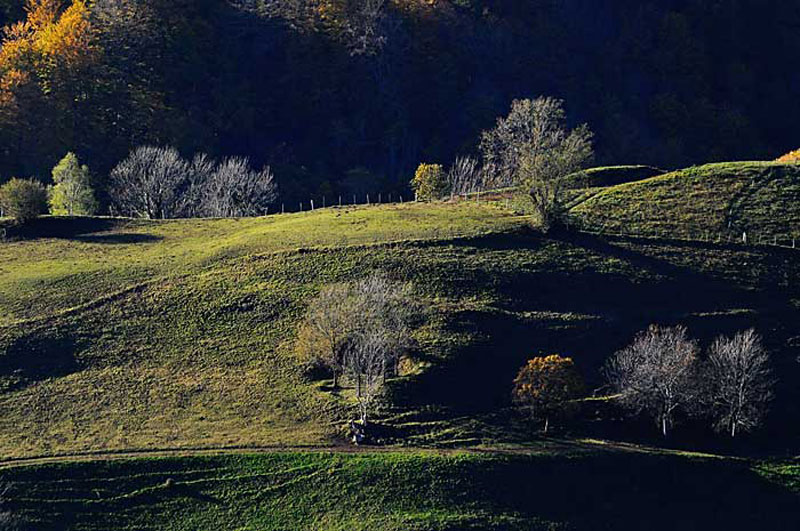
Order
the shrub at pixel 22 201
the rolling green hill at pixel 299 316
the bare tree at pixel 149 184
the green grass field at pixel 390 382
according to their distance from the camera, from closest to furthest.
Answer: the green grass field at pixel 390 382, the rolling green hill at pixel 299 316, the shrub at pixel 22 201, the bare tree at pixel 149 184

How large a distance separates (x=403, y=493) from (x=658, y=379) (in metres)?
18.2

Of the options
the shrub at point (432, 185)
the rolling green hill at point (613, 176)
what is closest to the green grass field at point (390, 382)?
the rolling green hill at point (613, 176)

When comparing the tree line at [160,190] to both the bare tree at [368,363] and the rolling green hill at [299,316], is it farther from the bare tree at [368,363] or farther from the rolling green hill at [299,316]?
the bare tree at [368,363]

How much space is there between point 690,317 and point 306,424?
28.7 meters

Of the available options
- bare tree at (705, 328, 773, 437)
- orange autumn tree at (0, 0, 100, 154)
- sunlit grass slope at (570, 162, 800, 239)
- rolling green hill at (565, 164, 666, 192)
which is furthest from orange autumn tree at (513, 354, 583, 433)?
orange autumn tree at (0, 0, 100, 154)

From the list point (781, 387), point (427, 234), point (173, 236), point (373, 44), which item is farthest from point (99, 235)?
point (373, 44)

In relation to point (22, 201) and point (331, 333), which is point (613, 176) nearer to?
point (331, 333)

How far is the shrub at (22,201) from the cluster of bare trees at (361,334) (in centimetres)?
3670

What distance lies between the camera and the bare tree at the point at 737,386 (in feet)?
252

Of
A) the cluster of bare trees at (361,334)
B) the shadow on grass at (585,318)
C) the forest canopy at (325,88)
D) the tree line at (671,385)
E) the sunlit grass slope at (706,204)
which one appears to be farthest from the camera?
the forest canopy at (325,88)

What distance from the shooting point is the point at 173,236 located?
106 m

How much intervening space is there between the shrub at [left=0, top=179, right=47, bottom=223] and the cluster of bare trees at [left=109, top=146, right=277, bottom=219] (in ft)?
50.8

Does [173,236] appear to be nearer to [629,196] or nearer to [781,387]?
[629,196]

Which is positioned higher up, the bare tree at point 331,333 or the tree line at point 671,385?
the bare tree at point 331,333
